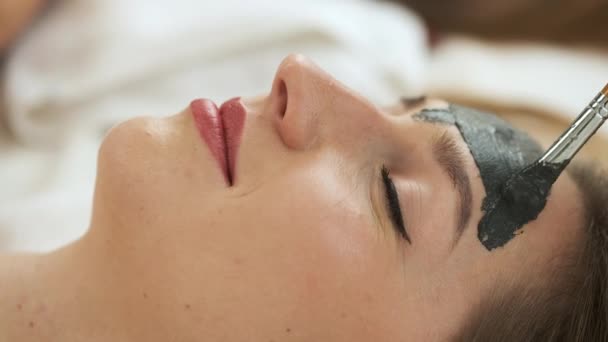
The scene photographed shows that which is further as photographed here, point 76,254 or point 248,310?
point 76,254

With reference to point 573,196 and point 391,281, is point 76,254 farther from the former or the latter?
point 573,196

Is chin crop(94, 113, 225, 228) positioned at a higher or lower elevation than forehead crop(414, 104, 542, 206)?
higher

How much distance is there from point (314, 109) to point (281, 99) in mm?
51

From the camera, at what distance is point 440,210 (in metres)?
0.82

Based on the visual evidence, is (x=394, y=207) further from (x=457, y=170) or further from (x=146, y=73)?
(x=146, y=73)

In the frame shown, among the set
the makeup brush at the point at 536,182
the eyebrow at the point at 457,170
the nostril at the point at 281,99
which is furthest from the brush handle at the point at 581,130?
the nostril at the point at 281,99

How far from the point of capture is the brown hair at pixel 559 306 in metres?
0.82

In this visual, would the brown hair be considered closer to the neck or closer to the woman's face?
the woman's face

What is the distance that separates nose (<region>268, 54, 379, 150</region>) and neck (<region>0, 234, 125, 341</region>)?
0.30 metres

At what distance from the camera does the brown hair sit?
0.82 m

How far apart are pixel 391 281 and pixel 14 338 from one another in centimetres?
50

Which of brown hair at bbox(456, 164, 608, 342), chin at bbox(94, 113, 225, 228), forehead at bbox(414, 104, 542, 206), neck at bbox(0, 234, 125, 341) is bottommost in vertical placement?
brown hair at bbox(456, 164, 608, 342)

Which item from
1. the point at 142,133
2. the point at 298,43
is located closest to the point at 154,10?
the point at 298,43

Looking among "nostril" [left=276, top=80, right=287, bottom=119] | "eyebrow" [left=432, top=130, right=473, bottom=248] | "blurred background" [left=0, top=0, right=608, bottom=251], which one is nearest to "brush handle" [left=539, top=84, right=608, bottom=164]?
"eyebrow" [left=432, top=130, right=473, bottom=248]
